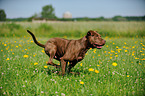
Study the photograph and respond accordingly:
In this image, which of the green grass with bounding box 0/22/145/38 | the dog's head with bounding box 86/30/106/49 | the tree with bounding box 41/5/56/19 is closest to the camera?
the dog's head with bounding box 86/30/106/49

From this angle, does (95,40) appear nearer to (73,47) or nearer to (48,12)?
(73,47)

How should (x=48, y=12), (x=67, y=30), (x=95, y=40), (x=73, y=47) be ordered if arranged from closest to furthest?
(x=95, y=40) → (x=73, y=47) → (x=67, y=30) → (x=48, y=12)

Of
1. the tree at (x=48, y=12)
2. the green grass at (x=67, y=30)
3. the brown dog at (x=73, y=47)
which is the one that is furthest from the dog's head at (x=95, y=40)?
the tree at (x=48, y=12)

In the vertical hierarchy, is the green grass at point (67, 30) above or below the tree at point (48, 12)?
below

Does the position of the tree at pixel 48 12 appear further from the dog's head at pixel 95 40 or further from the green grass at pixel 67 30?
the dog's head at pixel 95 40

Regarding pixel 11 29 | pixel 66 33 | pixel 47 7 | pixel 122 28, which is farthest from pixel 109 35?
pixel 47 7

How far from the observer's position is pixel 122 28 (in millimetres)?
13938

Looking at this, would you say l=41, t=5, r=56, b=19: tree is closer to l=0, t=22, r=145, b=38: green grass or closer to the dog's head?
l=0, t=22, r=145, b=38: green grass

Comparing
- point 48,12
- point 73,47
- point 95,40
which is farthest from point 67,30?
point 48,12

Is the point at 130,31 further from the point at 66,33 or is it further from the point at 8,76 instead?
the point at 8,76

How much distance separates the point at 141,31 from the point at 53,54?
1208 centimetres

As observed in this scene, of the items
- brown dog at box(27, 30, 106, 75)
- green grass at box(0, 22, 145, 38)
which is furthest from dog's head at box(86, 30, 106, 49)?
green grass at box(0, 22, 145, 38)

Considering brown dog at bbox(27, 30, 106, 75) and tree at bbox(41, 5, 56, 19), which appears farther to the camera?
tree at bbox(41, 5, 56, 19)

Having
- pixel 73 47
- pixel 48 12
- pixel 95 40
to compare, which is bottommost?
pixel 73 47
